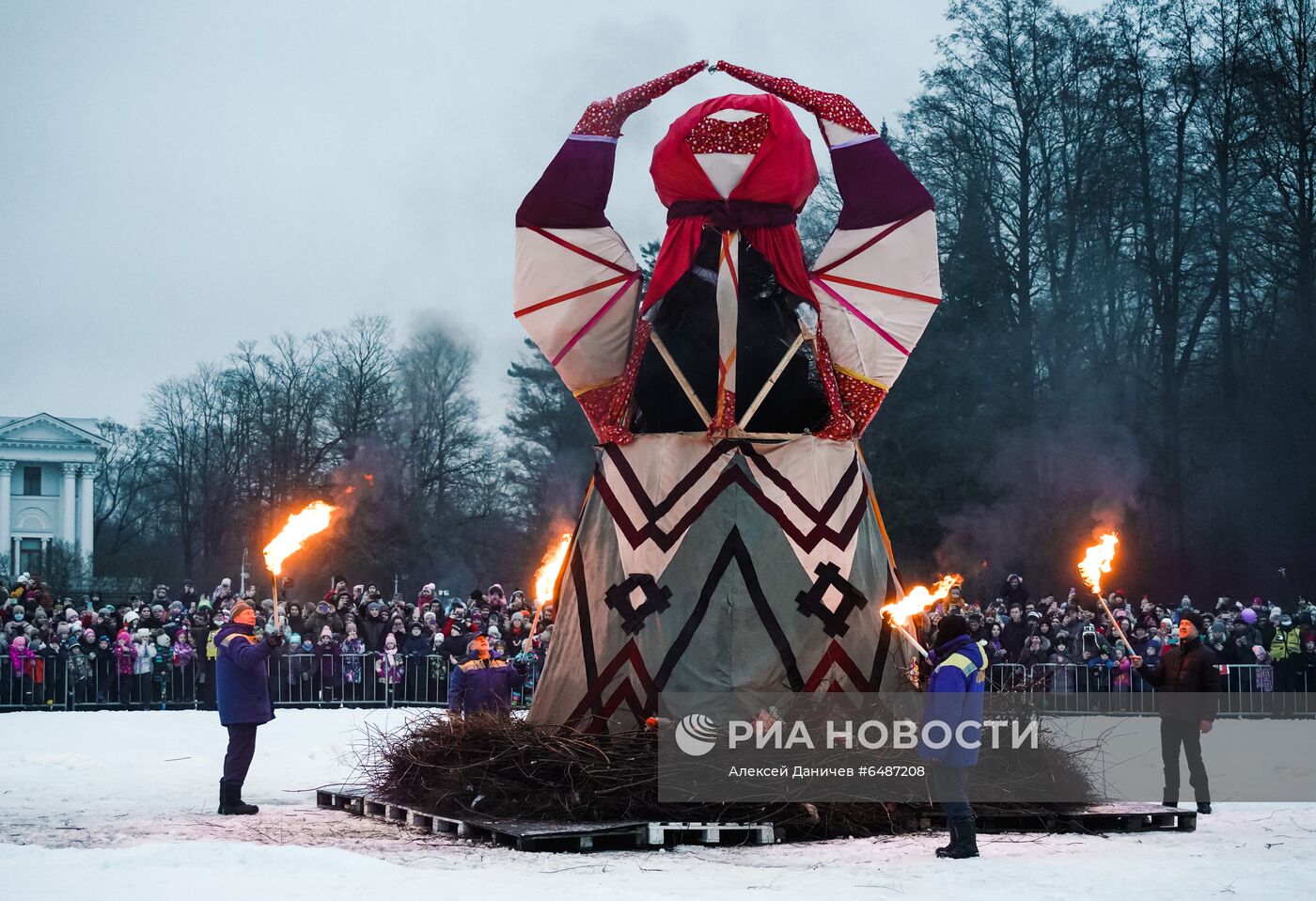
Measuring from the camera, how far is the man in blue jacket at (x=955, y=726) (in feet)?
34.6

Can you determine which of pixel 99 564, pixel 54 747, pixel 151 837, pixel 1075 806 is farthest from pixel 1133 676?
pixel 99 564

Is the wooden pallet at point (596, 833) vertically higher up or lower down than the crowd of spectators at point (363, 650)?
lower down

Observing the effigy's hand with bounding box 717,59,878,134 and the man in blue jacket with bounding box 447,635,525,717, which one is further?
the man in blue jacket with bounding box 447,635,525,717

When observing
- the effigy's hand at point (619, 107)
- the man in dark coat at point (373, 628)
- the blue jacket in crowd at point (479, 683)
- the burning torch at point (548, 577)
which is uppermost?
the effigy's hand at point (619, 107)

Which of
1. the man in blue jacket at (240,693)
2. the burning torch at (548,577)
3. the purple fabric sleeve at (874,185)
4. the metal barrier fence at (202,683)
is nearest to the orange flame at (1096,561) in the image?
the purple fabric sleeve at (874,185)

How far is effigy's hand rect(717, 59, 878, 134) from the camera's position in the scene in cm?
1307

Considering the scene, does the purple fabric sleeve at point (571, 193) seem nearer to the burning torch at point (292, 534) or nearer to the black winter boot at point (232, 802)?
the burning torch at point (292, 534)

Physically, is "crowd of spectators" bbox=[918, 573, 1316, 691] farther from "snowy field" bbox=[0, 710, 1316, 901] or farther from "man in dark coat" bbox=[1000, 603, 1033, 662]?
"snowy field" bbox=[0, 710, 1316, 901]

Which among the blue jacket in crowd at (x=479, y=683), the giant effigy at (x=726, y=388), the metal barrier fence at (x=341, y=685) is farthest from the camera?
the metal barrier fence at (x=341, y=685)

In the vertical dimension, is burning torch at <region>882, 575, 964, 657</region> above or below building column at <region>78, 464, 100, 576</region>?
below

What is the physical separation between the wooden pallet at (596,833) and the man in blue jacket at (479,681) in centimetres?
377

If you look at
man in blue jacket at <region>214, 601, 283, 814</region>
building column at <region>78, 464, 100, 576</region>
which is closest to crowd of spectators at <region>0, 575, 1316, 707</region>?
man in blue jacket at <region>214, 601, 283, 814</region>

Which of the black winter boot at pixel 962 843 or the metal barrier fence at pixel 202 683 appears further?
the metal barrier fence at pixel 202 683

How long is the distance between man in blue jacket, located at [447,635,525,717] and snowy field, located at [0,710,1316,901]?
1.88 meters
